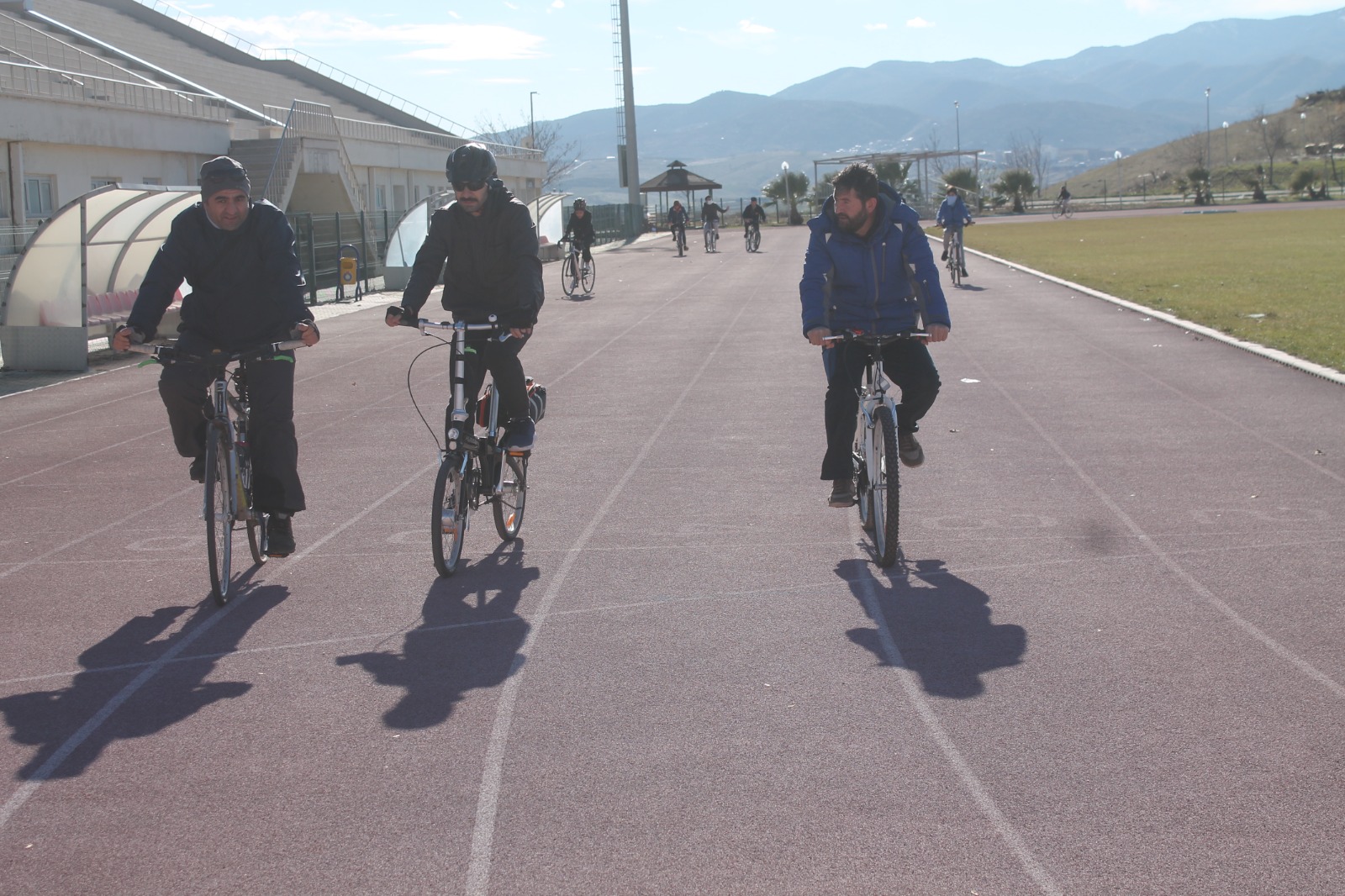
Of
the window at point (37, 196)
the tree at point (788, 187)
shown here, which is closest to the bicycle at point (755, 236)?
the window at point (37, 196)

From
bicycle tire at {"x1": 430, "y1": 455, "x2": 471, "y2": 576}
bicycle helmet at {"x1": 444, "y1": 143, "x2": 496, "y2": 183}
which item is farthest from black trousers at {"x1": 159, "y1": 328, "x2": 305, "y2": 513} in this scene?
bicycle helmet at {"x1": 444, "y1": 143, "x2": 496, "y2": 183}

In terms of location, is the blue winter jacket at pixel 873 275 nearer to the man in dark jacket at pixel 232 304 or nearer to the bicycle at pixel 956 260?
the man in dark jacket at pixel 232 304

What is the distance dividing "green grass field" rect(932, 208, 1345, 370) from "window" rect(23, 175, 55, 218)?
19.7m

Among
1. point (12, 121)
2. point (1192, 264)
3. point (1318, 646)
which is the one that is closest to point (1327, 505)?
point (1318, 646)

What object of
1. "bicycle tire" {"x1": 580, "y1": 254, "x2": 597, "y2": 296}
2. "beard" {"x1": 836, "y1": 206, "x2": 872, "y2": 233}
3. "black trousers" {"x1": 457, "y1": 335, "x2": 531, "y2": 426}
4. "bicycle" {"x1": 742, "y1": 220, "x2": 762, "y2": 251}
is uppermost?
"bicycle" {"x1": 742, "y1": 220, "x2": 762, "y2": 251}

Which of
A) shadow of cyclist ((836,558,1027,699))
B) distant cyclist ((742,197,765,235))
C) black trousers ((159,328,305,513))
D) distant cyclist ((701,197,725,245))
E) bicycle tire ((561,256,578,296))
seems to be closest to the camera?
shadow of cyclist ((836,558,1027,699))

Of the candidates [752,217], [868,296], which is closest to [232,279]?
[868,296]

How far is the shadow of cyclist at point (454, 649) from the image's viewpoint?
481cm

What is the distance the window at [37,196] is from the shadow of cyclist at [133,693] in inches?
982

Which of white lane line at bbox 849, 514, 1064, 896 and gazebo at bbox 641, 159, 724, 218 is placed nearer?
white lane line at bbox 849, 514, 1064, 896

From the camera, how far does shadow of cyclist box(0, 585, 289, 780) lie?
14.7 feet

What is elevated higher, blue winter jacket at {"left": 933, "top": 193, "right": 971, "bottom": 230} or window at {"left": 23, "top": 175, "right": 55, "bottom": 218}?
window at {"left": 23, "top": 175, "right": 55, "bottom": 218}

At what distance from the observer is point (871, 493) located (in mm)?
6668

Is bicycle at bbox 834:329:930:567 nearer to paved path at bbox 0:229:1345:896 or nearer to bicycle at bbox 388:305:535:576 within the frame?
paved path at bbox 0:229:1345:896
